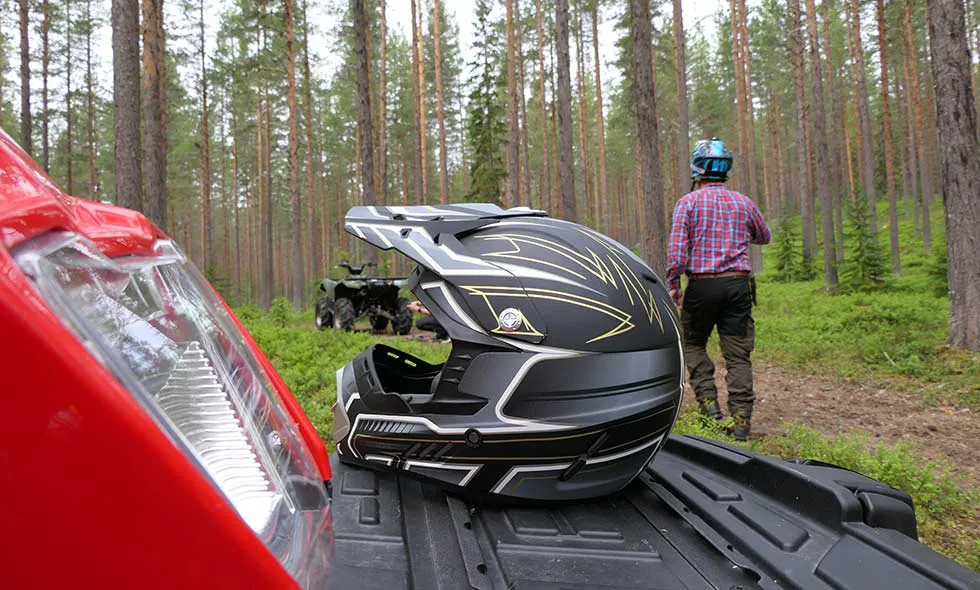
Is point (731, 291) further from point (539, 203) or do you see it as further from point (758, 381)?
point (539, 203)

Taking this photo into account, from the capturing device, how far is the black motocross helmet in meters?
1.68

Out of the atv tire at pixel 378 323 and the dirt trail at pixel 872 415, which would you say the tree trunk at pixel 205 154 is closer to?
the atv tire at pixel 378 323

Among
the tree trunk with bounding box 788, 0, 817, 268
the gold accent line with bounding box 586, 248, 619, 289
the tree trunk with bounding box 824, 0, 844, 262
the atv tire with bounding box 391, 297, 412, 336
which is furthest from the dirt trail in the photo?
the tree trunk with bounding box 788, 0, 817, 268

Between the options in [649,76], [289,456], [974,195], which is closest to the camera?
[289,456]

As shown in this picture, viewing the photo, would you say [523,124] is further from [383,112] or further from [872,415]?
[872,415]

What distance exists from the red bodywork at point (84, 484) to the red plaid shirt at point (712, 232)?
4.18m

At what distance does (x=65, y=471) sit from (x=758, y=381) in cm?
748

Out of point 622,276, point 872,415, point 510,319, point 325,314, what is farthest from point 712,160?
point 325,314

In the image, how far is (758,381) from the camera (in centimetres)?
687

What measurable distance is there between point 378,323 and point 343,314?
115 centimetres

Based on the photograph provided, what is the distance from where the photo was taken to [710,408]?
448cm

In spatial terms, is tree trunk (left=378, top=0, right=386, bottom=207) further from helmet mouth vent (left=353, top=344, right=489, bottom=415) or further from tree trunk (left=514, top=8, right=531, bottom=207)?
helmet mouth vent (left=353, top=344, right=489, bottom=415)

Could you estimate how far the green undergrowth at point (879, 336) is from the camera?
20.4ft

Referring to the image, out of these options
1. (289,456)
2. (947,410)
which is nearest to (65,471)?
(289,456)
